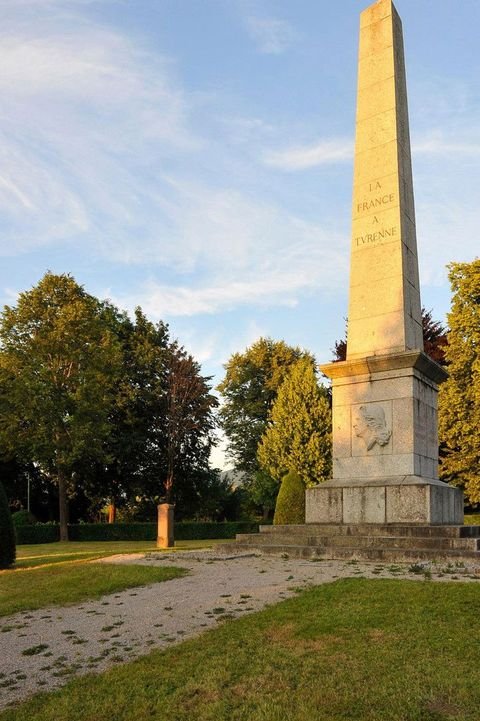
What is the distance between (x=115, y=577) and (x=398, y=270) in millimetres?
9897

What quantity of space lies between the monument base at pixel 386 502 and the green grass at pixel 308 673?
5.47 metres

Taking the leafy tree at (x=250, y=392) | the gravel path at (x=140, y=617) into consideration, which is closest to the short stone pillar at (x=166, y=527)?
the gravel path at (x=140, y=617)

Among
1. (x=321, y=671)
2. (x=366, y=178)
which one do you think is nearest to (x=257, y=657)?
(x=321, y=671)

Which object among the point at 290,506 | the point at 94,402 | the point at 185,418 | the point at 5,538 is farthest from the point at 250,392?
the point at 5,538

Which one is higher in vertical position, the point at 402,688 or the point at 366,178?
the point at 366,178

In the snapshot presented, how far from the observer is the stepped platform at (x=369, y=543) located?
11875 mm

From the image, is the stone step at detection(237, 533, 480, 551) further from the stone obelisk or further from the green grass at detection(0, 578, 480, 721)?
the green grass at detection(0, 578, 480, 721)

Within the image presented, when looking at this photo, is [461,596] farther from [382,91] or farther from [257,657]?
[382,91]

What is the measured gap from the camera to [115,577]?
477 inches

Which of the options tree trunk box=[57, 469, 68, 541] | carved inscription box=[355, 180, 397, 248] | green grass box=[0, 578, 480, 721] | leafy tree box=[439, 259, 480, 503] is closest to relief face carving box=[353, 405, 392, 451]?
carved inscription box=[355, 180, 397, 248]

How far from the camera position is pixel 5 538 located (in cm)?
1734

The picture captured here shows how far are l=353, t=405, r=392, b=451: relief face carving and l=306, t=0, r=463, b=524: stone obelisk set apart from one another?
0.08 ft

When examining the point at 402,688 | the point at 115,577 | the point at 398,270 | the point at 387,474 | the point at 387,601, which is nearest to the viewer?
the point at 402,688

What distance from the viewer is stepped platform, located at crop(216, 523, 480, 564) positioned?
11875 millimetres
